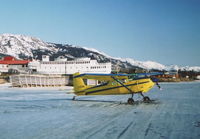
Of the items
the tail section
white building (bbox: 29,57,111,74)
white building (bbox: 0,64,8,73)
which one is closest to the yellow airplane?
the tail section

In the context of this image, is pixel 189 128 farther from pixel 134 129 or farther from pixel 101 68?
pixel 101 68

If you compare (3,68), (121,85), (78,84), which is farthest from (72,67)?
(121,85)

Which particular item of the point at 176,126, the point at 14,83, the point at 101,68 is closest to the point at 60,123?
the point at 176,126

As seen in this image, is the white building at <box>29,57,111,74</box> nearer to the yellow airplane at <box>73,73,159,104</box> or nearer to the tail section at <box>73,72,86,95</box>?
the tail section at <box>73,72,86,95</box>

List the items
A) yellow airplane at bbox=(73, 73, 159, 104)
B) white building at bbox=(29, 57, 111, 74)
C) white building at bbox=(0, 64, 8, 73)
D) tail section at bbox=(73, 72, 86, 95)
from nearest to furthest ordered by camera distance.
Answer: yellow airplane at bbox=(73, 73, 159, 104) → tail section at bbox=(73, 72, 86, 95) → white building at bbox=(29, 57, 111, 74) → white building at bbox=(0, 64, 8, 73)

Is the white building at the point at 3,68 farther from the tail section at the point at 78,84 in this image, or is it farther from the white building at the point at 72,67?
the tail section at the point at 78,84

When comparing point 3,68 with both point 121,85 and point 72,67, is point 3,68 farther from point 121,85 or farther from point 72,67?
point 121,85

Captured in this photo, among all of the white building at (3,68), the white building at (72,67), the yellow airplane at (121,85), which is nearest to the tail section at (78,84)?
the yellow airplane at (121,85)

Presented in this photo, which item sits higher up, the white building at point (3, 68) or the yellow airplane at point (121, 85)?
the white building at point (3, 68)
